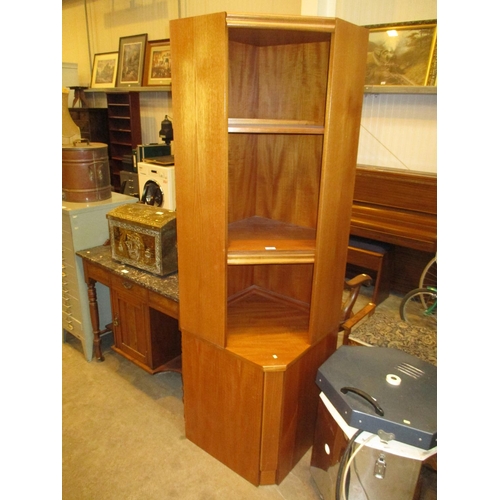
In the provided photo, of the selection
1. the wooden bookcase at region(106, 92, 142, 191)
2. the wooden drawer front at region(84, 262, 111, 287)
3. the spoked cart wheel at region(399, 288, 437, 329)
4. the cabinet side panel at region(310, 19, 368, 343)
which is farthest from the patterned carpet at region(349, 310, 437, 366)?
the wooden bookcase at region(106, 92, 142, 191)

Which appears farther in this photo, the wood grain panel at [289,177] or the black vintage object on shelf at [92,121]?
the black vintage object on shelf at [92,121]

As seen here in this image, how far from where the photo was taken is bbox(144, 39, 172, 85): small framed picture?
5.06 metres

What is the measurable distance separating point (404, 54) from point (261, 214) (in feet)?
7.57

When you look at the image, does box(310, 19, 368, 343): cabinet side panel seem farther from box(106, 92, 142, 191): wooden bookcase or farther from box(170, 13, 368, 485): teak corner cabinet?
box(106, 92, 142, 191): wooden bookcase

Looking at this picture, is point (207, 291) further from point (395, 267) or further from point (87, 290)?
point (395, 267)

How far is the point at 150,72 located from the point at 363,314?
4.74m

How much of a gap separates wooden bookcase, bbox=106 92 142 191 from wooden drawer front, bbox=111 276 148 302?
12.7 feet

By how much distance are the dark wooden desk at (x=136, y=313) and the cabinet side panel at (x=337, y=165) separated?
0.83m

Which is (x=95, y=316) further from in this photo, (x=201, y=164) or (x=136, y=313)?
(x=201, y=164)

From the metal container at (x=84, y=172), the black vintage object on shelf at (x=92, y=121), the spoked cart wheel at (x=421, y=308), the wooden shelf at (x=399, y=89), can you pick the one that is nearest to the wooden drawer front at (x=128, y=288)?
the metal container at (x=84, y=172)

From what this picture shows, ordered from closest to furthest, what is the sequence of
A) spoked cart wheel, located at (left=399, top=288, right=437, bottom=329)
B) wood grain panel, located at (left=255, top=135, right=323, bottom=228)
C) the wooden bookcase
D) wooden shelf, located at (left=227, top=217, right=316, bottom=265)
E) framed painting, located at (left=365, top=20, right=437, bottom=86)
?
wooden shelf, located at (left=227, top=217, right=316, bottom=265) < wood grain panel, located at (left=255, top=135, right=323, bottom=228) < spoked cart wheel, located at (left=399, top=288, right=437, bottom=329) < framed painting, located at (left=365, top=20, right=437, bottom=86) < the wooden bookcase

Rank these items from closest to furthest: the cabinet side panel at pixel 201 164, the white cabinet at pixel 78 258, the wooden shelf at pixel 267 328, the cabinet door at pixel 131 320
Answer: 1. the cabinet side panel at pixel 201 164
2. the wooden shelf at pixel 267 328
3. the cabinet door at pixel 131 320
4. the white cabinet at pixel 78 258

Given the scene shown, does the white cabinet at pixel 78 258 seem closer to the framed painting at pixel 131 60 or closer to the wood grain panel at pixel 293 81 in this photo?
the wood grain panel at pixel 293 81

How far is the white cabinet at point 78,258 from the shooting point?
233cm
